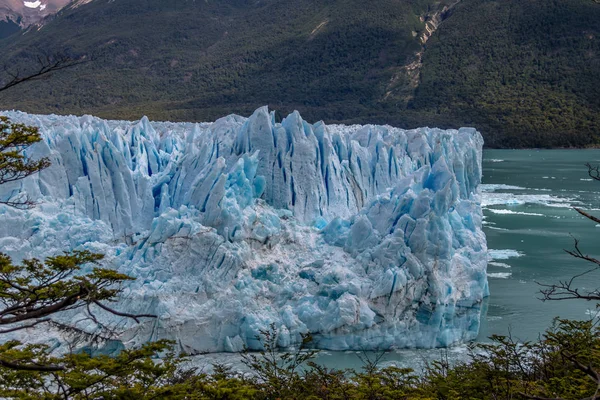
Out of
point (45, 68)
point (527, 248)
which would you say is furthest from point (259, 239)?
point (527, 248)

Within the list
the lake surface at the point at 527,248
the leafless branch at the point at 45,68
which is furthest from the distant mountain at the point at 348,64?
the leafless branch at the point at 45,68

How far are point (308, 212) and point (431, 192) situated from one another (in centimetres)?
226

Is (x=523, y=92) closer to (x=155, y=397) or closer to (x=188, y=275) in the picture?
(x=188, y=275)

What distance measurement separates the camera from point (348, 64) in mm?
56000

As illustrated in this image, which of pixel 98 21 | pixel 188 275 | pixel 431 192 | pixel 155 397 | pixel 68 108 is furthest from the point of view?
pixel 98 21

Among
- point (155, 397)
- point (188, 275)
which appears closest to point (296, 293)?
point (188, 275)

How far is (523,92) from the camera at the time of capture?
45688mm

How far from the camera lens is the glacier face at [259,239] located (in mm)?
7781

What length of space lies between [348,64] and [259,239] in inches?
1941

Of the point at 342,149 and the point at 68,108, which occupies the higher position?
the point at 68,108

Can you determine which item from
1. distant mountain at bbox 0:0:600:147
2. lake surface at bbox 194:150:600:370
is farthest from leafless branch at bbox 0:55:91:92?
distant mountain at bbox 0:0:600:147

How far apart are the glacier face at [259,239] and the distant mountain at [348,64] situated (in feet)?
87.5

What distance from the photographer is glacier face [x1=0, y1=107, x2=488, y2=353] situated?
778 centimetres

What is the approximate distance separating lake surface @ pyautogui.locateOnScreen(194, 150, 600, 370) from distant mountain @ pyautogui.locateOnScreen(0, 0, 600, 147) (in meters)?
12.7
